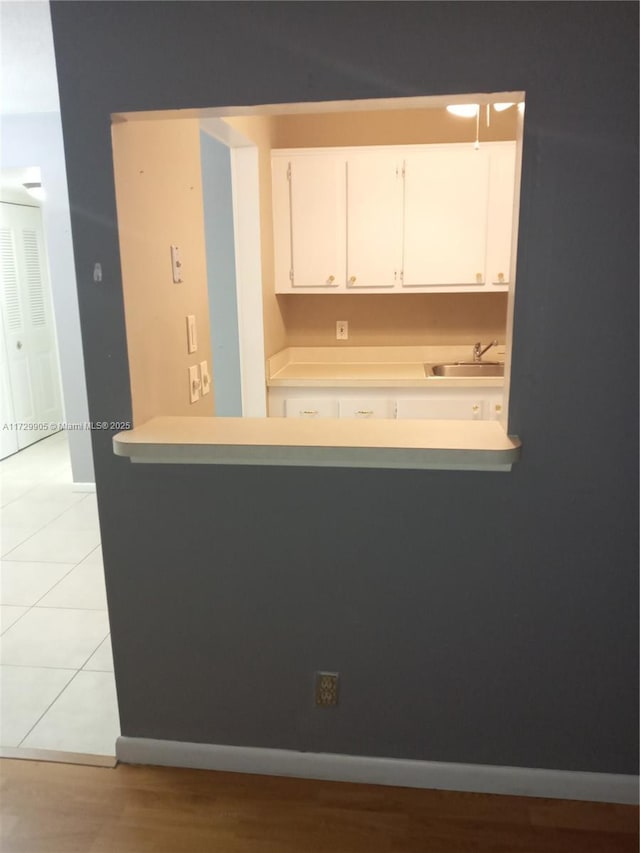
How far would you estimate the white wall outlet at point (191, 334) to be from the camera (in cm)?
224

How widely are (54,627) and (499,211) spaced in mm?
3111

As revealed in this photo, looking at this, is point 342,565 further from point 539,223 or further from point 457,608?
point 539,223

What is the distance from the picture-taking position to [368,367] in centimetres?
397

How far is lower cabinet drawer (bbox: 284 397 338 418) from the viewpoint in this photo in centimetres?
357

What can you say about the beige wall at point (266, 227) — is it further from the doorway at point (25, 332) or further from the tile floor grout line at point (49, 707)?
the doorway at point (25, 332)

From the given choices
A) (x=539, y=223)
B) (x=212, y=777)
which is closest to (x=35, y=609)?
(x=212, y=777)

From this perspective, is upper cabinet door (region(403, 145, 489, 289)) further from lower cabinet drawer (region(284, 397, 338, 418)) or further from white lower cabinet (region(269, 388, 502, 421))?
lower cabinet drawer (region(284, 397, 338, 418))

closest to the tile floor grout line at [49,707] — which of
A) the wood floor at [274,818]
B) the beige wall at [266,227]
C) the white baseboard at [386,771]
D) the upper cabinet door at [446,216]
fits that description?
the wood floor at [274,818]

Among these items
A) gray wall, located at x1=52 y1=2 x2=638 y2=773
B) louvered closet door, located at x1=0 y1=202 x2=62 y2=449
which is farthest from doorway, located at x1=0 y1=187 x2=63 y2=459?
gray wall, located at x1=52 y1=2 x2=638 y2=773

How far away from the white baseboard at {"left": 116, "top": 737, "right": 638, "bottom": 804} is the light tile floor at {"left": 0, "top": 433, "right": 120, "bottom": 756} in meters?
0.24

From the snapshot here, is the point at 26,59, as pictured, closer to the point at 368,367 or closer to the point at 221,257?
the point at 221,257

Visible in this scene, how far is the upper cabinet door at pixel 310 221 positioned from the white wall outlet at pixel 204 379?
1458 millimetres

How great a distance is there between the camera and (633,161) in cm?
144

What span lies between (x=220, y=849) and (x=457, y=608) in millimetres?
897
